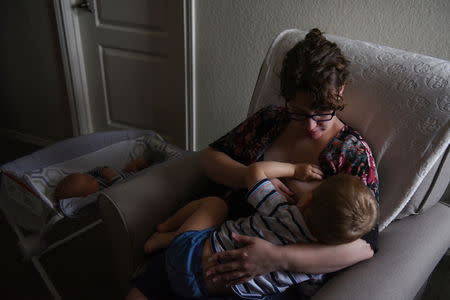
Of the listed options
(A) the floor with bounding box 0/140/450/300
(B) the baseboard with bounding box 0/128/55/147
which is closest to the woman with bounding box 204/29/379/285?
(A) the floor with bounding box 0/140/450/300

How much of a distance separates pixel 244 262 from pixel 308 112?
44 centimetres

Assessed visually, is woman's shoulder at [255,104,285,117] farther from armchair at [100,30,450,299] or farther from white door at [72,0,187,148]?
white door at [72,0,187,148]

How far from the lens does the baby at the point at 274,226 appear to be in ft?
2.69

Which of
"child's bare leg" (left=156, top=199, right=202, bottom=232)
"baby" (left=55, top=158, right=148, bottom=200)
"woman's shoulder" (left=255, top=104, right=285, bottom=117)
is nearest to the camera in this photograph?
"child's bare leg" (left=156, top=199, right=202, bottom=232)

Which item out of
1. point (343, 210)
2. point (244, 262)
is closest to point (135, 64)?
point (244, 262)

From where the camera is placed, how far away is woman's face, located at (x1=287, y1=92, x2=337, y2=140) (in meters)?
0.98

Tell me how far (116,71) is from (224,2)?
0.98 m

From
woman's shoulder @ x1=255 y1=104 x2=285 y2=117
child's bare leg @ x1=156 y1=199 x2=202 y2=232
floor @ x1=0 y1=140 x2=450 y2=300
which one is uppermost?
woman's shoulder @ x1=255 y1=104 x2=285 y2=117

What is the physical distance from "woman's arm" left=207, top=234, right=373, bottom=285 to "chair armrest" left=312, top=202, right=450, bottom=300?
45 mm

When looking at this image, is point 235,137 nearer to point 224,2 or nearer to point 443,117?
point 443,117

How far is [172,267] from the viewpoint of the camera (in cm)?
96

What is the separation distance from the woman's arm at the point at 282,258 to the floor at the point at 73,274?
93 cm

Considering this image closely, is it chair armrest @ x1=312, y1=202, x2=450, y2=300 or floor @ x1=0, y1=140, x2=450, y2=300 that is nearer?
chair armrest @ x1=312, y1=202, x2=450, y2=300

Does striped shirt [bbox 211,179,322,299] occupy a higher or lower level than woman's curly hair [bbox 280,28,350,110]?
lower
